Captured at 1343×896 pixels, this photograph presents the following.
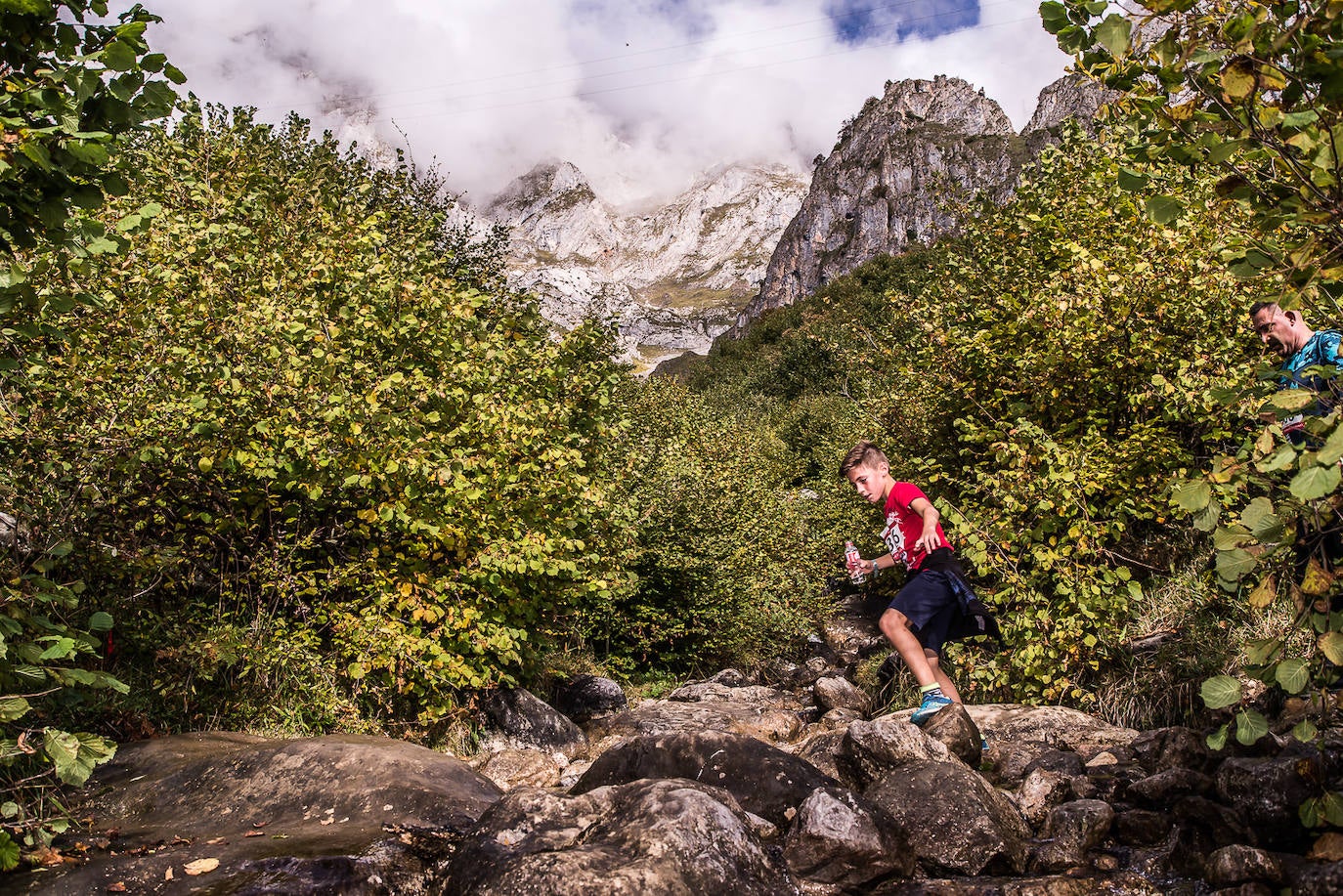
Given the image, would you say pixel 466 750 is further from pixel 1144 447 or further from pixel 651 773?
pixel 1144 447

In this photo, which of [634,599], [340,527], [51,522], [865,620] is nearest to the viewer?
[51,522]

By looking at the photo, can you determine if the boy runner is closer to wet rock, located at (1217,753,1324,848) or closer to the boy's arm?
the boy's arm

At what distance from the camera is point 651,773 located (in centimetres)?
616

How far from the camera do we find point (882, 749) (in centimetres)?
602

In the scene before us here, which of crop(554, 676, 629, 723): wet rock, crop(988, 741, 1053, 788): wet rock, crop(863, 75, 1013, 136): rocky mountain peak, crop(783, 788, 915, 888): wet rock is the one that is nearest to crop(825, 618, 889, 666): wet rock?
crop(554, 676, 629, 723): wet rock

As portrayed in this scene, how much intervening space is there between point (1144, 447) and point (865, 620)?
454 inches

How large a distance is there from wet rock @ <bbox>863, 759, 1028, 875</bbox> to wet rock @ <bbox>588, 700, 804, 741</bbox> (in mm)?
4215

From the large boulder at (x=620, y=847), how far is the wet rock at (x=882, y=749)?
1.47 metres

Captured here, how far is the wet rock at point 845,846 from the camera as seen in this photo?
15.7 feet

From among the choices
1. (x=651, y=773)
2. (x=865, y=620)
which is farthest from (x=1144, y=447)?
(x=865, y=620)

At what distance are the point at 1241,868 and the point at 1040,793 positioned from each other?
143 cm

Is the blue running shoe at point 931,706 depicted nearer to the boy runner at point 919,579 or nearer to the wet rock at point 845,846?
the boy runner at point 919,579

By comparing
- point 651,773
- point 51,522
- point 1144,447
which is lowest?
point 651,773

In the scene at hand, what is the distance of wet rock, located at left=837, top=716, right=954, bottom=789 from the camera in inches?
233
